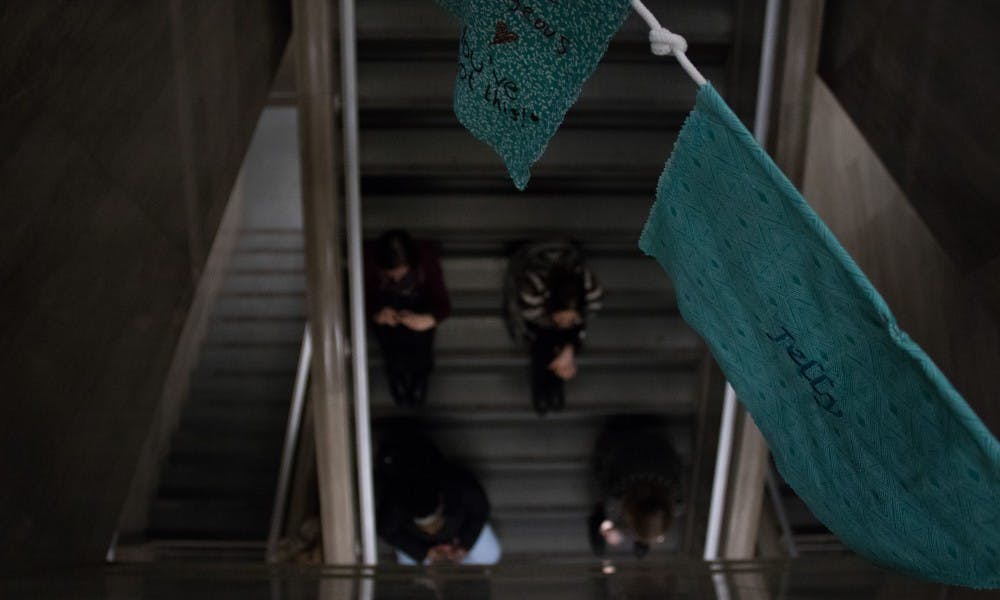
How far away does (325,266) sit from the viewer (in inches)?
183

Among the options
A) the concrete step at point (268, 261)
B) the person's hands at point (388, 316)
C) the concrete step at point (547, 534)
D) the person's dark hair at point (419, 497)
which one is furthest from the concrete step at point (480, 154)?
the concrete step at point (268, 261)

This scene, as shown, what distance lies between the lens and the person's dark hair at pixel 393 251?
14.1ft

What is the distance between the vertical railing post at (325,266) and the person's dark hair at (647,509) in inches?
69.5

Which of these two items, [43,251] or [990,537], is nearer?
[990,537]

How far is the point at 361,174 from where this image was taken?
16.2ft

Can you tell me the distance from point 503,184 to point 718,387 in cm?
180

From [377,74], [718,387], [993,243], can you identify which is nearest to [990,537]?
[993,243]

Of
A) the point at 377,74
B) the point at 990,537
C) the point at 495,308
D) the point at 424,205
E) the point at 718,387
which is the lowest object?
the point at 990,537

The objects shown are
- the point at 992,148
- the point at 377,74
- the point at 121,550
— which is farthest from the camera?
the point at 377,74

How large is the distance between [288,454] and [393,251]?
2.10 meters

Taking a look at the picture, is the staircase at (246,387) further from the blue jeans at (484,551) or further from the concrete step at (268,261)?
the blue jeans at (484,551)

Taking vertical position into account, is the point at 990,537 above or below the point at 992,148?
below

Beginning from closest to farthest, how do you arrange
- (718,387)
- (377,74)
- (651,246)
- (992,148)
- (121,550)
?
(651,246), (992,148), (121,550), (377,74), (718,387)

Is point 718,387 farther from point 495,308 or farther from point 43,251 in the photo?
point 43,251
